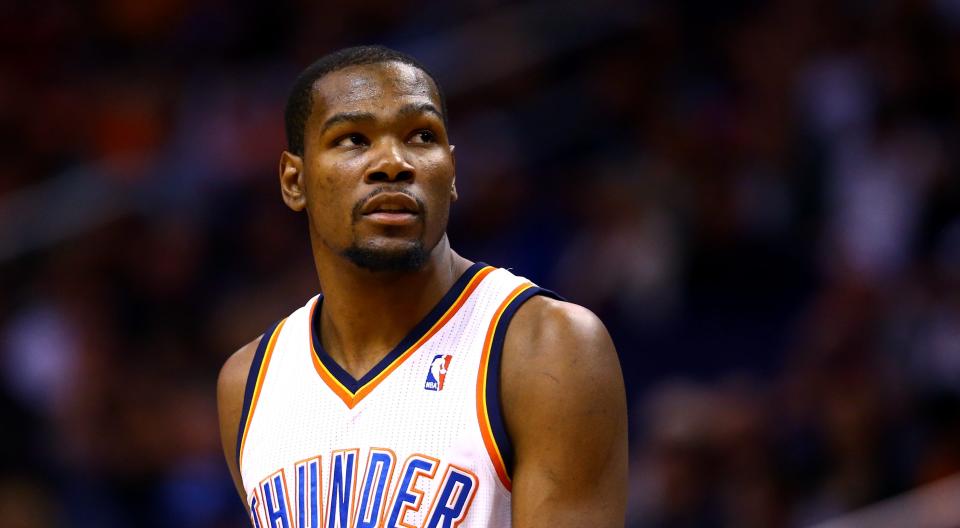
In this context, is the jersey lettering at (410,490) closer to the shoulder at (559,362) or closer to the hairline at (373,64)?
the shoulder at (559,362)

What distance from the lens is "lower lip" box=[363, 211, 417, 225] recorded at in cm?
378

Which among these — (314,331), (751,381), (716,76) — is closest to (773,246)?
(751,381)

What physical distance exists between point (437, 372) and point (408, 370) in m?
0.10

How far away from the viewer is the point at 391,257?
12.6 ft

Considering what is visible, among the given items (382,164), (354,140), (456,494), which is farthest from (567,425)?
(354,140)

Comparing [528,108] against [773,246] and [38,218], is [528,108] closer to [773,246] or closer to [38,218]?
[773,246]

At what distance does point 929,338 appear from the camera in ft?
24.5

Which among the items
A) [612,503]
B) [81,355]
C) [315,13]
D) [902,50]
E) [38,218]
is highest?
[315,13]

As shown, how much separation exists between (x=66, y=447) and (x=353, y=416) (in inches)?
207

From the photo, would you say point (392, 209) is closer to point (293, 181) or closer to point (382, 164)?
point (382, 164)

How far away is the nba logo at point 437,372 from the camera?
3814 mm

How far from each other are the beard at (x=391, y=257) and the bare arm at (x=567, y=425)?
A: 340 mm

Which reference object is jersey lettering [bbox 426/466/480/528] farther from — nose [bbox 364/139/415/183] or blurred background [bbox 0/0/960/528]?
blurred background [bbox 0/0/960/528]

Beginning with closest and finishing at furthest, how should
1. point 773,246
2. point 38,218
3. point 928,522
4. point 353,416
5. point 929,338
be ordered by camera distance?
1. point 353,416
2. point 928,522
3. point 929,338
4. point 773,246
5. point 38,218
